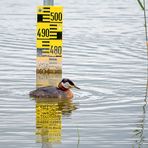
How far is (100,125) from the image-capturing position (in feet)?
42.1

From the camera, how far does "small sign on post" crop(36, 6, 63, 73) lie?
19.0 m

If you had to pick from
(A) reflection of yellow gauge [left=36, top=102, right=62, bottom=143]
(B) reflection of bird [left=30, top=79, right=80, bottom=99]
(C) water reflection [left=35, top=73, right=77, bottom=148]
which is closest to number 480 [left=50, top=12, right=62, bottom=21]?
(C) water reflection [left=35, top=73, right=77, bottom=148]

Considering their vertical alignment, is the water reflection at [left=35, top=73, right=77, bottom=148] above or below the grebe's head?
below

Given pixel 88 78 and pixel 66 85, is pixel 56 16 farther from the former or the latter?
pixel 66 85

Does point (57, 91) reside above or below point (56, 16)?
below

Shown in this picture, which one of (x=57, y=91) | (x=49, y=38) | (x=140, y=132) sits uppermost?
(x=49, y=38)

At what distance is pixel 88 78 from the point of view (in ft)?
58.1

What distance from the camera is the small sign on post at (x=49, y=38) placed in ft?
62.3

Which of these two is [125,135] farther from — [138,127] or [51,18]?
[51,18]

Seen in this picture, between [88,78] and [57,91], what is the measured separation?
6.39 ft

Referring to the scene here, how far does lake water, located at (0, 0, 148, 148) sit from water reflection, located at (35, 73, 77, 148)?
7 centimetres

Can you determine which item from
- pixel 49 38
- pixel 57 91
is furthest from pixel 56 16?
pixel 57 91

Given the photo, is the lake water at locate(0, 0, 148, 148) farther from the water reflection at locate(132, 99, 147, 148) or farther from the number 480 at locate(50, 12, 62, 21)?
the number 480 at locate(50, 12, 62, 21)

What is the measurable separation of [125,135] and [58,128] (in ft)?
3.75
